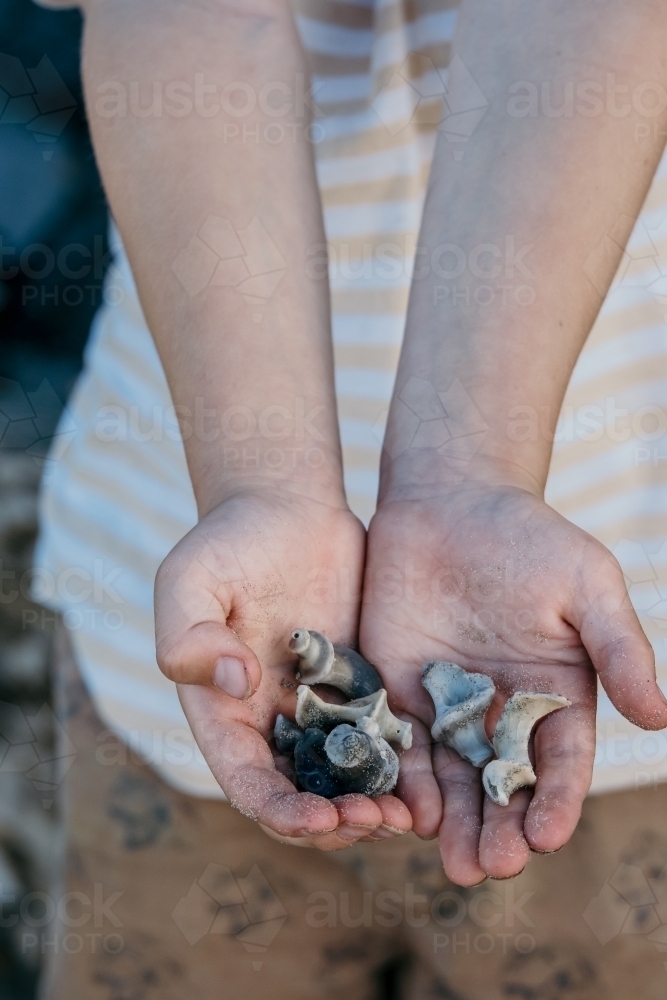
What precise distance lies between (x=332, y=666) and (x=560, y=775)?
283 millimetres

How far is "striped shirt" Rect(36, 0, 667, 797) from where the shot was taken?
134cm

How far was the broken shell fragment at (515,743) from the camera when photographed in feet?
3.26

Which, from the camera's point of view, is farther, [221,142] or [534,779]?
[221,142]

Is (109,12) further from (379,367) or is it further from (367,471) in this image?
(367,471)

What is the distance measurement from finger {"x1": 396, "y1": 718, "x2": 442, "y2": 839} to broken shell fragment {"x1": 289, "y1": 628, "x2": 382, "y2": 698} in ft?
0.25

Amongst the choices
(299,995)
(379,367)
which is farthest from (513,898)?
(379,367)

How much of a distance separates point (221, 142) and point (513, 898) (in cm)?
113

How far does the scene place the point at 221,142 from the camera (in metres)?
1.32

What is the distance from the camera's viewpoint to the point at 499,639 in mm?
1125
